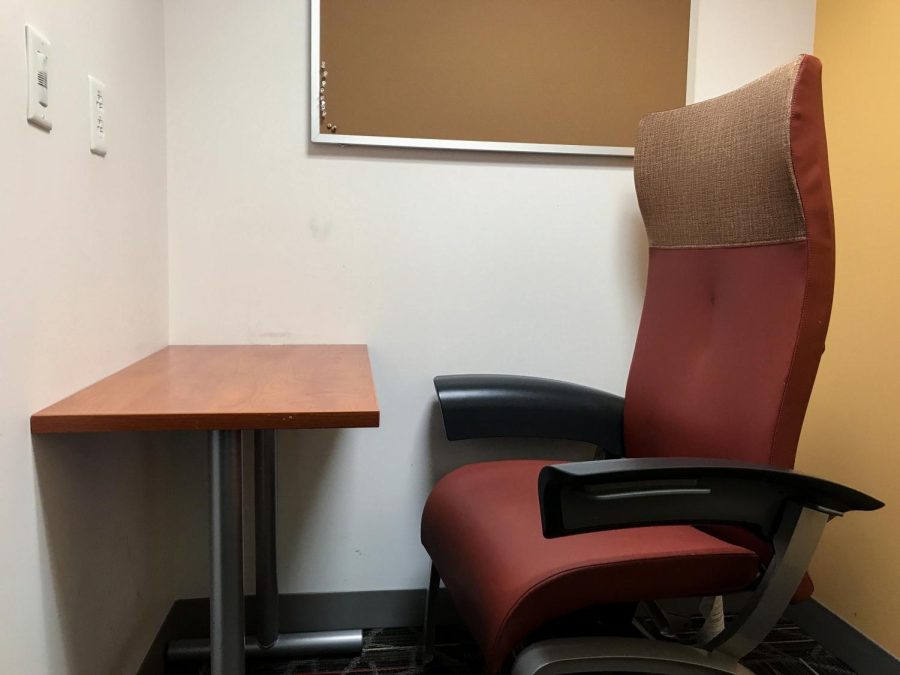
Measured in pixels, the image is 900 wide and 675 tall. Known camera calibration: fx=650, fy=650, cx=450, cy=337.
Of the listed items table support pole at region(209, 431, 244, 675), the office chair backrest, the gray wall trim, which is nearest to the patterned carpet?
the gray wall trim

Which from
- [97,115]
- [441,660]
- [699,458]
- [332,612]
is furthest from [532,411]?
[97,115]

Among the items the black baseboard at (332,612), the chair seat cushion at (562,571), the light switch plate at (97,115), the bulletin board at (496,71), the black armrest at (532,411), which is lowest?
the black baseboard at (332,612)

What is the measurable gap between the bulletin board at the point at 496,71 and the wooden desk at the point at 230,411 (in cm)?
55

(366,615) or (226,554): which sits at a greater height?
(226,554)

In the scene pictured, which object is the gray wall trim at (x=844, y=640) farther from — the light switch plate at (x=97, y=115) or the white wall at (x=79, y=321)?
the light switch plate at (x=97, y=115)

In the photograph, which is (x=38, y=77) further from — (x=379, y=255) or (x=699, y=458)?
(x=699, y=458)

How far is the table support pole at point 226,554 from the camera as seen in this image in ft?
3.14

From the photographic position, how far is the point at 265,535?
1.41 meters

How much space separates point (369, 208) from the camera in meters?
1.49

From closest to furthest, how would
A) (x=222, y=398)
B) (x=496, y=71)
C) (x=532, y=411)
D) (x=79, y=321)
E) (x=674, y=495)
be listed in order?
(x=674, y=495) → (x=222, y=398) → (x=79, y=321) → (x=532, y=411) → (x=496, y=71)

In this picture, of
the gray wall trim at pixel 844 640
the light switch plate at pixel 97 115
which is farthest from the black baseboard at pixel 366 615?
the light switch plate at pixel 97 115

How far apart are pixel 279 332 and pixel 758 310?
998 mm

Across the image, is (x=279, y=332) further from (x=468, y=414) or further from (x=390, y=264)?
(x=468, y=414)

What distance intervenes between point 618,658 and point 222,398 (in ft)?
2.07
